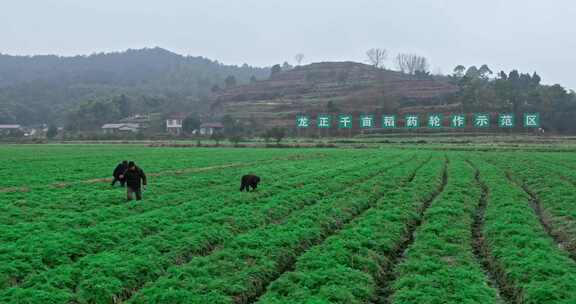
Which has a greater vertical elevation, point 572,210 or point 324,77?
point 324,77

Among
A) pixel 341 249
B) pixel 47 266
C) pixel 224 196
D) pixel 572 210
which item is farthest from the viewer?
pixel 224 196

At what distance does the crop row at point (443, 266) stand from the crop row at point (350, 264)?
51 cm

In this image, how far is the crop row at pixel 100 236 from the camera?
10.9 metres

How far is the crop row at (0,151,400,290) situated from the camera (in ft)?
35.8

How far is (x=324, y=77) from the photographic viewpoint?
182625mm

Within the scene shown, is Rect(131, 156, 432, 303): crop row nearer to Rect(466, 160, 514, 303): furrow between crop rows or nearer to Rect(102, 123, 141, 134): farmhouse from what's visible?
Rect(466, 160, 514, 303): furrow between crop rows

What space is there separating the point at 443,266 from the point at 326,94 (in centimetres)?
14353

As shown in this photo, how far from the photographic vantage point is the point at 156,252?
11758mm

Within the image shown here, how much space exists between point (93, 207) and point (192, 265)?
8745 mm

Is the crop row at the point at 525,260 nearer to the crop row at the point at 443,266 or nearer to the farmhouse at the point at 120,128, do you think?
the crop row at the point at 443,266

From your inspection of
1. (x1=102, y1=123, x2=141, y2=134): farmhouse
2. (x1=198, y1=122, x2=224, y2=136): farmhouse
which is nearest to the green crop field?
(x1=198, y1=122, x2=224, y2=136): farmhouse

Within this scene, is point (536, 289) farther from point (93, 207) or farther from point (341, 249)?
point (93, 207)

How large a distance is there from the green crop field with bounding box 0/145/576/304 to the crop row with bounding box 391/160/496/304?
4 cm

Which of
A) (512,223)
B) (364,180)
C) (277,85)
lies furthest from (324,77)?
(512,223)
